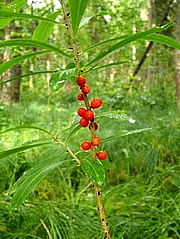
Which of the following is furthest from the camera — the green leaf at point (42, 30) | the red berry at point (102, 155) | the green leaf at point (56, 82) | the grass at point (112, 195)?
the grass at point (112, 195)

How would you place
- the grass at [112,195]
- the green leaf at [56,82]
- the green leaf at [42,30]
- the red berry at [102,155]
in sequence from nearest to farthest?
the green leaf at [56,82] < the red berry at [102,155] < the green leaf at [42,30] < the grass at [112,195]

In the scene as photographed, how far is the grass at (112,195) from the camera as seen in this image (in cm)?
178

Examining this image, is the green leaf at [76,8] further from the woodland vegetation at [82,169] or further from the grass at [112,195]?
the grass at [112,195]

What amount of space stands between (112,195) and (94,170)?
58.0 inches

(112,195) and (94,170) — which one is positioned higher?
(94,170)

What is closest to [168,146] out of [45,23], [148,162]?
[148,162]

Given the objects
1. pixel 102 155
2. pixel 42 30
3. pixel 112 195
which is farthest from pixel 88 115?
pixel 112 195

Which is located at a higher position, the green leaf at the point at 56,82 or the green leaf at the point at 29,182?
the green leaf at the point at 56,82

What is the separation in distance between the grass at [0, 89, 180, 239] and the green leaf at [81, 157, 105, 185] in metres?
0.19

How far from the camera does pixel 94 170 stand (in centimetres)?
81

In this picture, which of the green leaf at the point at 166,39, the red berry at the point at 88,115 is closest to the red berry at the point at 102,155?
the red berry at the point at 88,115

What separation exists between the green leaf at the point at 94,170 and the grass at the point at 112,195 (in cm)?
19

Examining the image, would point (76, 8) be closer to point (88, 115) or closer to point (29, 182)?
point (88, 115)

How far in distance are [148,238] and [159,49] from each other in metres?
7.51
